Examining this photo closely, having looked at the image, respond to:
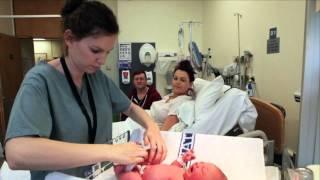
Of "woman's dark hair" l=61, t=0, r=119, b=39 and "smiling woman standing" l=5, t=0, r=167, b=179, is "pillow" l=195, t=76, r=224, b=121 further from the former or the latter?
"woman's dark hair" l=61, t=0, r=119, b=39

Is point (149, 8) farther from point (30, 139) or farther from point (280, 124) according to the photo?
point (30, 139)

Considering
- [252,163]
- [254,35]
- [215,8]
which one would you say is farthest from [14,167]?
[215,8]

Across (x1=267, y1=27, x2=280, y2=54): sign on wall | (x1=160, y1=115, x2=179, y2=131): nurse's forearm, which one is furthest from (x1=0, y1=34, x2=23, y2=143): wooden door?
(x1=267, y1=27, x2=280, y2=54): sign on wall


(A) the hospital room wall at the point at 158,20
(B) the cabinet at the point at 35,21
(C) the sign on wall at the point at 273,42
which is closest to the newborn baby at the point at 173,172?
Answer: (C) the sign on wall at the point at 273,42

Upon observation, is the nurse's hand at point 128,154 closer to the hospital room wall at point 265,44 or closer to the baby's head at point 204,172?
the baby's head at point 204,172

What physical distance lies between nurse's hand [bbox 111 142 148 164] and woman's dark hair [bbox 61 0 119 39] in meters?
0.34

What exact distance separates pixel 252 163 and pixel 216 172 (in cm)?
15

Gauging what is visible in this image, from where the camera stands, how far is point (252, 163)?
103 cm

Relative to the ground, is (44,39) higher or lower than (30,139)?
higher

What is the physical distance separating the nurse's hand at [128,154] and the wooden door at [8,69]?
3.59 meters

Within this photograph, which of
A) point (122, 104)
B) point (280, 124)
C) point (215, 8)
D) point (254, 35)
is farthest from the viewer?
point (215, 8)

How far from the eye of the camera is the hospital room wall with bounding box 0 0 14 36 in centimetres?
460

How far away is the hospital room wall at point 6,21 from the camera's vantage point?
460cm

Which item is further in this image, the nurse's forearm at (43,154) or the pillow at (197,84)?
the pillow at (197,84)
